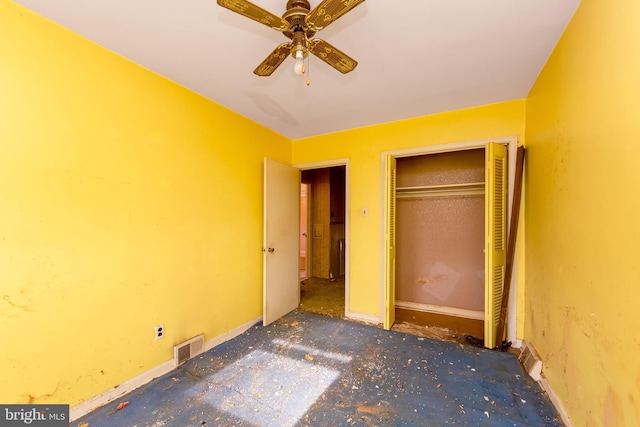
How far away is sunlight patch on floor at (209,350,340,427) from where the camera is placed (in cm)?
165

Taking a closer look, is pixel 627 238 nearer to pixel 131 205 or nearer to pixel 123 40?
pixel 131 205

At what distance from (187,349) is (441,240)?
10.2 ft

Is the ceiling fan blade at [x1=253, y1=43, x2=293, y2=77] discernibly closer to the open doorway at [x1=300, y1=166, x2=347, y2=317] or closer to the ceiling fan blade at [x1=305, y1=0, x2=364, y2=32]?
the ceiling fan blade at [x1=305, y1=0, x2=364, y2=32]

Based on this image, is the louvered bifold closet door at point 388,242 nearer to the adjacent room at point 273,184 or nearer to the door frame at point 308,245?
the adjacent room at point 273,184

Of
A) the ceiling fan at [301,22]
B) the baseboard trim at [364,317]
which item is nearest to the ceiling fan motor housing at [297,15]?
the ceiling fan at [301,22]

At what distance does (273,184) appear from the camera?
3.12m

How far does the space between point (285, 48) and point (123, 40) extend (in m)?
1.16

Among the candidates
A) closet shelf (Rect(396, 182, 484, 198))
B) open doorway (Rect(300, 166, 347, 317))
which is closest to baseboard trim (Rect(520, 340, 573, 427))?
closet shelf (Rect(396, 182, 484, 198))

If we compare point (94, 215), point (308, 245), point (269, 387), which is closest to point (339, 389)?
point (269, 387)

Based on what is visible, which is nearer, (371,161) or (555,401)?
(555,401)

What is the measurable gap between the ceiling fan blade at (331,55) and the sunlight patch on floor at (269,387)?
220cm

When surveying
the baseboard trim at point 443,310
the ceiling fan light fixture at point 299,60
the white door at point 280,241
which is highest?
the ceiling fan light fixture at point 299,60

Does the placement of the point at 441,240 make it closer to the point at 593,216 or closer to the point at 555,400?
the point at 555,400

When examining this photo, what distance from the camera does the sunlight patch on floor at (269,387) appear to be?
5.42ft
